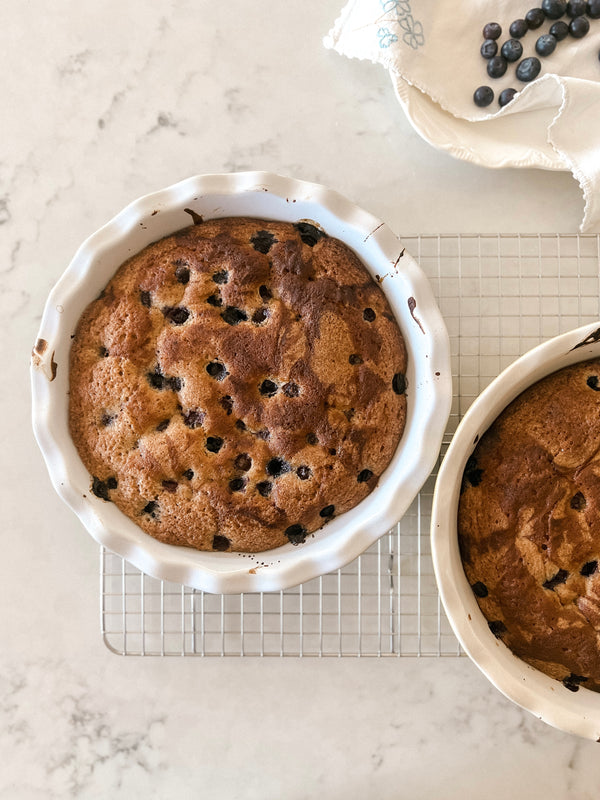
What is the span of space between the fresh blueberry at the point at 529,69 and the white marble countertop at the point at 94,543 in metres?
0.22

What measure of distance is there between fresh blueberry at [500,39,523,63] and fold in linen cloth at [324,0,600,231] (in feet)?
0.07

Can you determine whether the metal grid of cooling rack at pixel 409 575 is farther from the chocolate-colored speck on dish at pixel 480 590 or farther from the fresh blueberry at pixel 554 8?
the fresh blueberry at pixel 554 8

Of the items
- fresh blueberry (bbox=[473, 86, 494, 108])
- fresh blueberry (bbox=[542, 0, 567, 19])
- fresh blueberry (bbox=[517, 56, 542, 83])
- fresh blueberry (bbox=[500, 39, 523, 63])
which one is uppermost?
fresh blueberry (bbox=[542, 0, 567, 19])

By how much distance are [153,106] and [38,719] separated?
1248 mm

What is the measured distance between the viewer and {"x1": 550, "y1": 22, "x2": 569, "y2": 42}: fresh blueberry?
1.33 meters

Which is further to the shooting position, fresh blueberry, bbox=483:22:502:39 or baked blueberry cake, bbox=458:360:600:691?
fresh blueberry, bbox=483:22:502:39

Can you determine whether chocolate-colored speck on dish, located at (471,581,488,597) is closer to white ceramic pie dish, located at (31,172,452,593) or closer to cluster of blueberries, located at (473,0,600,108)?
white ceramic pie dish, located at (31,172,452,593)

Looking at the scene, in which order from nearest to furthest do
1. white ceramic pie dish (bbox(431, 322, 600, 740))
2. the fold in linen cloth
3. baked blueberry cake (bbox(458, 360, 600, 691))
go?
white ceramic pie dish (bbox(431, 322, 600, 740)) → baked blueberry cake (bbox(458, 360, 600, 691)) → the fold in linen cloth

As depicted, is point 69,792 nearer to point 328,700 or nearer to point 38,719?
point 38,719

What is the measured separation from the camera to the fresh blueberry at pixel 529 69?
1.33 meters

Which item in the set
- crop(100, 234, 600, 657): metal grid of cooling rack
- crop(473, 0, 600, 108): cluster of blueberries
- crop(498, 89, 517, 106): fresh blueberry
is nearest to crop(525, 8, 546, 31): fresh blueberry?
crop(473, 0, 600, 108): cluster of blueberries

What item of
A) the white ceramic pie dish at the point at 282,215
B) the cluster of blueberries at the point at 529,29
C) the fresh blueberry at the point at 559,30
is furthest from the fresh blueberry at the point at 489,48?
the white ceramic pie dish at the point at 282,215

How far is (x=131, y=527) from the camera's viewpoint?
1163mm

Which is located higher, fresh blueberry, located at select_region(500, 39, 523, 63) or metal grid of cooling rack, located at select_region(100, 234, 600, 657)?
fresh blueberry, located at select_region(500, 39, 523, 63)
